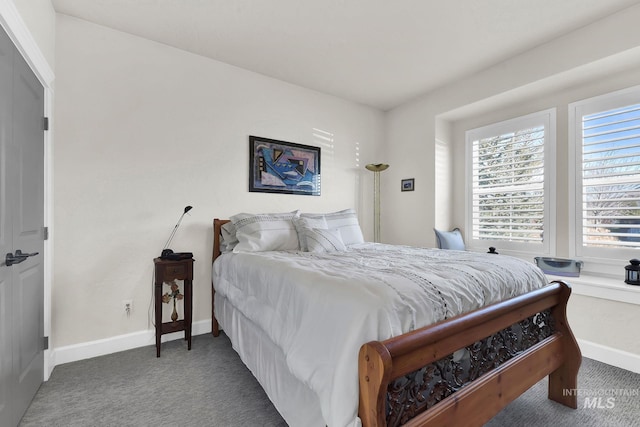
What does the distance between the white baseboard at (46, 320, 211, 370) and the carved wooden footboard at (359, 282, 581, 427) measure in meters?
2.33

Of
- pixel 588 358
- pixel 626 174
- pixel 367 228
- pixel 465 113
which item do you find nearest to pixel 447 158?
pixel 465 113

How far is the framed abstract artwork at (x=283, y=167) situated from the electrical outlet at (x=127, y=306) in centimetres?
149

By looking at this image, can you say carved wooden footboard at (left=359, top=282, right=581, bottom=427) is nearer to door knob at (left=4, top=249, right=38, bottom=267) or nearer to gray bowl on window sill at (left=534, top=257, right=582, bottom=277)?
gray bowl on window sill at (left=534, top=257, right=582, bottom=277)

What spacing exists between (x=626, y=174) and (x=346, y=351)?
2998 millimetres

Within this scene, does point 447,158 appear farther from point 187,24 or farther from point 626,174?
point 187,24

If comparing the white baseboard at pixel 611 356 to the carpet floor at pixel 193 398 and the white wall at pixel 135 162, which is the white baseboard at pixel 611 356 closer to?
the carpet floor at pixel 193 398

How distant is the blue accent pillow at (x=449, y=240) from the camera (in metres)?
3.41

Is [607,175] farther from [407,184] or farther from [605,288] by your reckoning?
[407,184]

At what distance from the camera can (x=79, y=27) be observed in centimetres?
237

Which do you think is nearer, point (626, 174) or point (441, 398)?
point (441, 398)

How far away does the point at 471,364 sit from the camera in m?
1.31

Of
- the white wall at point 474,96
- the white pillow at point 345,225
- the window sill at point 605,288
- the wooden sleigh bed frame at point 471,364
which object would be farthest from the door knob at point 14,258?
the window sill at point 605,288

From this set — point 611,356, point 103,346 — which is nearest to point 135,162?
point 103,346

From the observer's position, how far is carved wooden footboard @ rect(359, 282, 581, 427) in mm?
979
